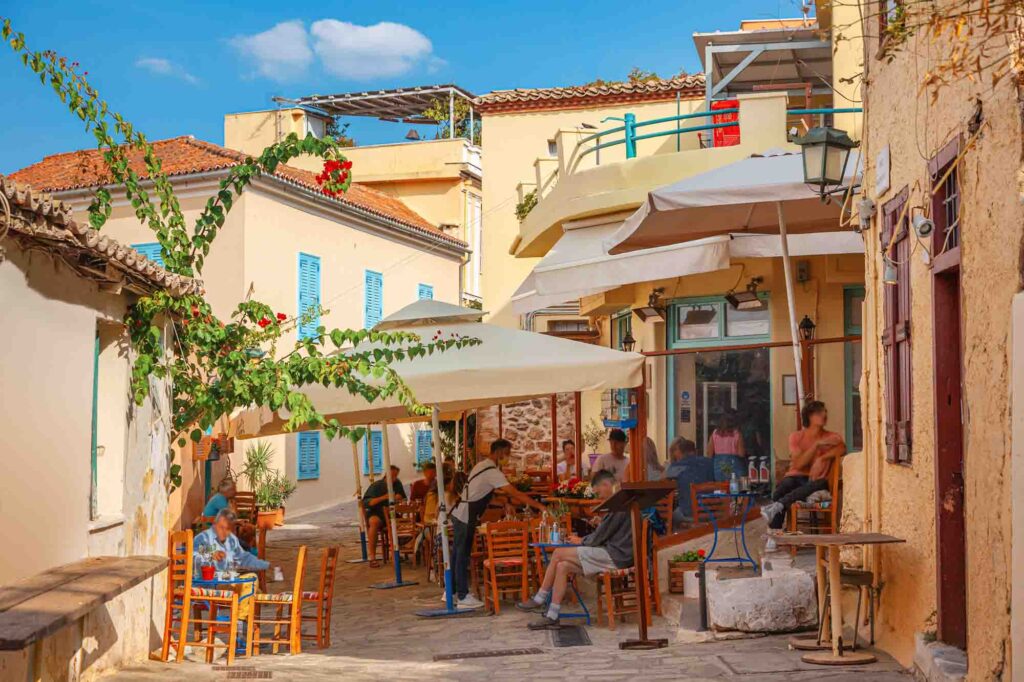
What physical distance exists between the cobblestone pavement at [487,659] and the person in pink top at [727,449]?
3.58 metres

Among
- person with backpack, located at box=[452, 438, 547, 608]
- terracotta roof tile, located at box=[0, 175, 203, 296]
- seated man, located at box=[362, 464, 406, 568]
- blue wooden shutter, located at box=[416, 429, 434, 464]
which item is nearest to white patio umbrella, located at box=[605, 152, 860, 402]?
person with backpack, located at box=[452, 438, 547, 608]

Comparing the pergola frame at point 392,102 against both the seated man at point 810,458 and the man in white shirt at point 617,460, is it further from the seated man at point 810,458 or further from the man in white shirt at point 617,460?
the seated man at point 810,458

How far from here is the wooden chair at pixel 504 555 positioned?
36.2 ft

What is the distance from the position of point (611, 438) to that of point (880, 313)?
5696 mm

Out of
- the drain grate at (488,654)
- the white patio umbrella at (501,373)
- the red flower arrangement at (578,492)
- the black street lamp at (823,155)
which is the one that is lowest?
the drain grate at (488,654)

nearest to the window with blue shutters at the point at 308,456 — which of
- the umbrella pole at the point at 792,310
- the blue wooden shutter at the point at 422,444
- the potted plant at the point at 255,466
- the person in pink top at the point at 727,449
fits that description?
the potted plant at the point at 255,466

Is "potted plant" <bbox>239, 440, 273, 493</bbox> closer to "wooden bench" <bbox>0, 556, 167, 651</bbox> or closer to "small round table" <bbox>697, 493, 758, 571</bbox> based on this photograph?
"small round table" <bbox>697, 493, 758, 571</bbox>

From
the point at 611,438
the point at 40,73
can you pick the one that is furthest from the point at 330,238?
the point at 40,73

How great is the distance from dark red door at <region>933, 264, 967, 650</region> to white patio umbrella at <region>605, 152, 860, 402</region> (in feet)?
11.0

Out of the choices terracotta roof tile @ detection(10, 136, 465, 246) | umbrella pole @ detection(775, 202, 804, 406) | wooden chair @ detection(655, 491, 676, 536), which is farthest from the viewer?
terracotta roof tile @ detection(10, 136, 465, 246)

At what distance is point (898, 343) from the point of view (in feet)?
25.0

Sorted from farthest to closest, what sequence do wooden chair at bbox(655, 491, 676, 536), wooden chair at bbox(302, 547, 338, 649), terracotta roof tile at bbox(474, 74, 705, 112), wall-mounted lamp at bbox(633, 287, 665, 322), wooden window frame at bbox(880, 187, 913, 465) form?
1. terracotta roof tile at bbox(474, 74, 705, 112)
2. wall-mounted lamp at bbox(633, 287, 665, 322)
3. wooden chair at bbox(655, 491, 676, 536)
4. wooden chair at bbox(302, 547, 338, 649)
5. wooden window frame at bbox(880, 187, 913, 465)

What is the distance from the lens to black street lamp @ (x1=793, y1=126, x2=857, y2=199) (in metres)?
8.80

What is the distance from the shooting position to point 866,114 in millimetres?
8438
